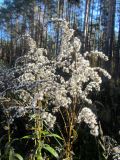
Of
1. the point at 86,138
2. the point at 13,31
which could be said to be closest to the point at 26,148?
the point at 86,138

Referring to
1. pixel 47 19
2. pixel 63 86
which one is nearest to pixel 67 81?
pixel 63 86

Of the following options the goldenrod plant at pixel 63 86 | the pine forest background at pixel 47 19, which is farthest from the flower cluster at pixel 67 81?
the pine forest background at pixel 47 19

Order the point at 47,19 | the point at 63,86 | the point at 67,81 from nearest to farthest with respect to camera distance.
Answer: the point at 63,86 → the point at 67,81 → the point at 47,19

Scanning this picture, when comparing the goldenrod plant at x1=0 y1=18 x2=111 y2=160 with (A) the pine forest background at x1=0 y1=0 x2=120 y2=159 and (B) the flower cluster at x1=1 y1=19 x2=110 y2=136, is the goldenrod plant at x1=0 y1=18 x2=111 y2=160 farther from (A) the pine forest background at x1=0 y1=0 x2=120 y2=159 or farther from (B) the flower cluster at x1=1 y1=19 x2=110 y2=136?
(A) the pine forest background at x1=0 y1=0 x2=120 y2=159

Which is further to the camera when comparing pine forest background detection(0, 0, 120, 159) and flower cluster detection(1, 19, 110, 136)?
pine forest background detection(0, 0, 120, 159)

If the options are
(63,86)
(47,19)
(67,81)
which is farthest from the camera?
(47,19)

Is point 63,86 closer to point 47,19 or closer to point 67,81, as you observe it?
point 67,81

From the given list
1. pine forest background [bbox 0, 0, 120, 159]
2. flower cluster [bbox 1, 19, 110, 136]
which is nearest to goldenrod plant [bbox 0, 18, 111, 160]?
flower cluster [bbox 1, 19, 110, 136]

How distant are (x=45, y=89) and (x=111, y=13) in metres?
24.1

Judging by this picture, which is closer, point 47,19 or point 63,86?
point 63,86

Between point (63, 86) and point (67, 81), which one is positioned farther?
point (67, 81)

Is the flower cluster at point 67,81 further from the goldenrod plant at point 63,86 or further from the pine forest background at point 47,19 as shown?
the pine forest background at point 47,19

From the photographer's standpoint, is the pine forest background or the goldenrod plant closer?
the goldenrod plant

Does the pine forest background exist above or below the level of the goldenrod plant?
below
